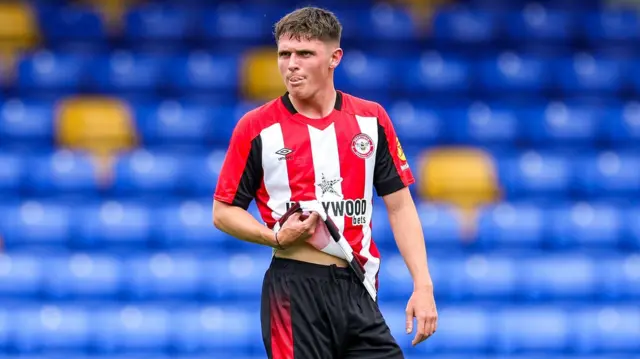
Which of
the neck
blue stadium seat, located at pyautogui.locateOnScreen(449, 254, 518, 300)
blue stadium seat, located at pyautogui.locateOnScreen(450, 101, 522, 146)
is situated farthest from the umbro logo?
blue stadium seat, located at pyautogui.locateOnScreen(450, 101, 522, 146)

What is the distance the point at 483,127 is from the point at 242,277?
2109 millimetres

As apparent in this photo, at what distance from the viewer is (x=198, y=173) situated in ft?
24.7

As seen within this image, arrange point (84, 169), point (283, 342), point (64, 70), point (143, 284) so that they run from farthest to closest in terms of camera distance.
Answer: point (64, 70)
point (84, 169)
point (143, 284)
point (283, 342)

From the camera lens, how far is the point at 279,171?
132 inches

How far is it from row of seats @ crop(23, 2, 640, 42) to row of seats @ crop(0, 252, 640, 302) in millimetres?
2106

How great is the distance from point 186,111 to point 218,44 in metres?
0.92

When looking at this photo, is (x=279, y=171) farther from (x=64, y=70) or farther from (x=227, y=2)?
(x=227, y=2)

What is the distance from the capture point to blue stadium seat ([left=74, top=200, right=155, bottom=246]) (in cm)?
727

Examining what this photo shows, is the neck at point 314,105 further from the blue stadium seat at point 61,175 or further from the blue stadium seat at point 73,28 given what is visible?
the blue stadium seat at point 73,28

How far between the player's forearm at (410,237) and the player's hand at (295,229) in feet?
1.07

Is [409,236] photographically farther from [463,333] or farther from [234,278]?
[234,278]

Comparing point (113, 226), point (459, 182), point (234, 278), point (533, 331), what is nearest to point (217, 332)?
point (234, 278)

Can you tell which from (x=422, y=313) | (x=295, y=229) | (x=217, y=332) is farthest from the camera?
(x=217, y=332)

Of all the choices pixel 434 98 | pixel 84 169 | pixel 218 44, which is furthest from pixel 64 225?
pixel 434 98
